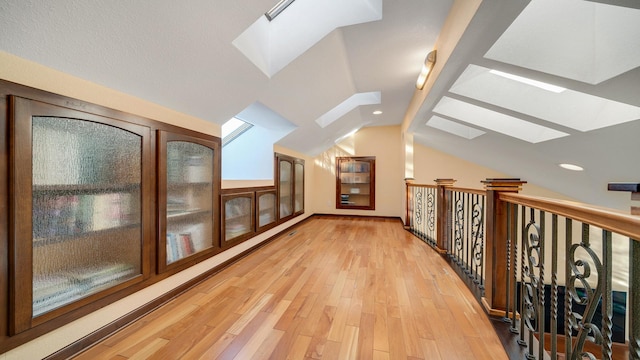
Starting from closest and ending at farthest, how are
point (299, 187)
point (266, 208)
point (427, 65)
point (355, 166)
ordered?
1. point (427, 65)
2. point (266, 208)
3. point (299, 187)
4. point (355, 166)

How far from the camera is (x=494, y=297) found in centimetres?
155

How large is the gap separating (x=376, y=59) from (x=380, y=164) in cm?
331

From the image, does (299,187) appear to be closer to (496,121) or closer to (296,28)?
(296,28)

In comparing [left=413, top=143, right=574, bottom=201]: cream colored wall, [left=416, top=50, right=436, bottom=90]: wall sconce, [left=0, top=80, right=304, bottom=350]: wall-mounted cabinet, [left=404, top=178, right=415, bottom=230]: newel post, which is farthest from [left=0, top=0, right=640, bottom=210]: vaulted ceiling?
[left=413, top=143, right=574, bottom=201]: cream colored wall

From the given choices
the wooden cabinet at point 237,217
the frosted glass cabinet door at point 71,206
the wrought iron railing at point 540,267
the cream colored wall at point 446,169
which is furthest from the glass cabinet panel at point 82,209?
the cream colored wall at point 446,169

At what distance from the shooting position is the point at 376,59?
2.40m

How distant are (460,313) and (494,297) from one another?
0.82 feet

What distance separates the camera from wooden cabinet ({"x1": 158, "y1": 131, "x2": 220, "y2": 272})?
5.67 feet

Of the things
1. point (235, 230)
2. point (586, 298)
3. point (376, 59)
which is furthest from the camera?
point (235, 230)

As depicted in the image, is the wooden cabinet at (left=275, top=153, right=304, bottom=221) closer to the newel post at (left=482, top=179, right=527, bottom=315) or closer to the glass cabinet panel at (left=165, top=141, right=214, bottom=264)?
the glass cabinet panel at (left=165, top=141, right=214, bottom=264)

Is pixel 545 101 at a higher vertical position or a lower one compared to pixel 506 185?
higher

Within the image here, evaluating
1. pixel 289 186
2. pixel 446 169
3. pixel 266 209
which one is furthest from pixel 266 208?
pixel 446 169

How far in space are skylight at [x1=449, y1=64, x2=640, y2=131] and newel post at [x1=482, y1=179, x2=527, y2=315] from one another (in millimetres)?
1058

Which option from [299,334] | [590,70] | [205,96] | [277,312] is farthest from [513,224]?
[205,96]
